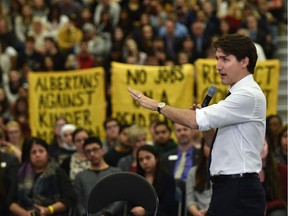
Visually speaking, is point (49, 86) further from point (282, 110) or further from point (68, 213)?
point (68, 213)

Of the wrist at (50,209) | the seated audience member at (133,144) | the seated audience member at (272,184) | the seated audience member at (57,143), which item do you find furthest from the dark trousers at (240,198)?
the seated audience member at (57,143)

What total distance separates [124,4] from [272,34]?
3.18 meters

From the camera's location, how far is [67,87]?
44.3 feet

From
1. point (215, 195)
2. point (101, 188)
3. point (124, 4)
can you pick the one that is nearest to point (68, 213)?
point (101, 188)

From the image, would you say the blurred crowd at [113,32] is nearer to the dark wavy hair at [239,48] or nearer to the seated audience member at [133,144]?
the seated audience member at [133,144]

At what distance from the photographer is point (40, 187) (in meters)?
8.79

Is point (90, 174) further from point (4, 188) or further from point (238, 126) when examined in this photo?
point (238, 126)

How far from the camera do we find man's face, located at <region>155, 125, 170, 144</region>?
1041cm

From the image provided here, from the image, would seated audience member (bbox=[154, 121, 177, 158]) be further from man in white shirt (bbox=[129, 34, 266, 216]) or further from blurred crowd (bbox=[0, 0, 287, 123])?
man in white shirt (bbox=[129, 34, 266, 216])

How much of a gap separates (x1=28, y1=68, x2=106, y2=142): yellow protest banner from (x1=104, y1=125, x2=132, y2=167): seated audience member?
287 cm

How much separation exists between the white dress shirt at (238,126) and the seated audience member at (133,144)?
13.3 feet

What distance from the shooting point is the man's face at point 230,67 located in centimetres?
547

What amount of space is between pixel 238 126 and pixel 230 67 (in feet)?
1.19

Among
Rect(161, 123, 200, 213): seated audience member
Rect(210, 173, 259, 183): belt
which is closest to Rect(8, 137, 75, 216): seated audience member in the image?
Rect(161, 123, 200, 213): seated audience member
